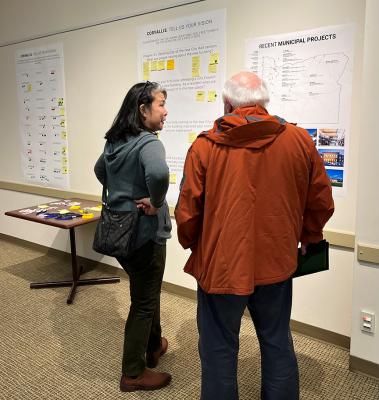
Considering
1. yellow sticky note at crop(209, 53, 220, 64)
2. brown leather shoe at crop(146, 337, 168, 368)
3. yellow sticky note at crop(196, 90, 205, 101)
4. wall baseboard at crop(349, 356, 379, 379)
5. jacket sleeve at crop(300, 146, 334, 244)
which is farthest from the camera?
yellow sticky note at crop(196, 90, 205, 101)

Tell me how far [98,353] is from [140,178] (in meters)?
1.13

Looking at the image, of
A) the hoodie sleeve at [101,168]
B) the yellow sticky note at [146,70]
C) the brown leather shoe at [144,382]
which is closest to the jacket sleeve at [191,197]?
the hoodie sleeve at [101,168]

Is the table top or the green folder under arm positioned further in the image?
the table top

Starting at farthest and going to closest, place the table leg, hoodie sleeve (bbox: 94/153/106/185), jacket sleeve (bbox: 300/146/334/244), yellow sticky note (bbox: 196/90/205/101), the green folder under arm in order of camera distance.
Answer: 1. the table leg
2. yellow sticky note (bbox: 196/90/205/101)
3. hoodie sleeve (bbox: 94/153/106/185)
4. the green folder under arm
5. jacket sleeve (bbox: 300/146/334/244)

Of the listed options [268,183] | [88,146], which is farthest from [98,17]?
[268,183]

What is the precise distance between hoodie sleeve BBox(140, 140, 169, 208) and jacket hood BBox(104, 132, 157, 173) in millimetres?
32

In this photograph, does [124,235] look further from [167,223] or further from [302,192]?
[302,192]

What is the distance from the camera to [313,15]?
2096mm

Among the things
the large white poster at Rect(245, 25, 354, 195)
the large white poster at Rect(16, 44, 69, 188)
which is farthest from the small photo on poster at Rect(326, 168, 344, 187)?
the large white poster at Rect(16, 44, 69, 188)

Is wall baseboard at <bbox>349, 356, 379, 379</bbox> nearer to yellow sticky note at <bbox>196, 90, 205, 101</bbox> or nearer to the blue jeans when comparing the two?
the blue jeans

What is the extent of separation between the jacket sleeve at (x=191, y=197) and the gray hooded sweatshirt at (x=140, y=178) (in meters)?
0.25

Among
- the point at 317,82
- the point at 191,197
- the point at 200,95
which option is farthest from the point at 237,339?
the point at 200,95

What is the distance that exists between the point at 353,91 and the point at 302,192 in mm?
940

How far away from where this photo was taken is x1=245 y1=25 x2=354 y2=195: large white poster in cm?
205
